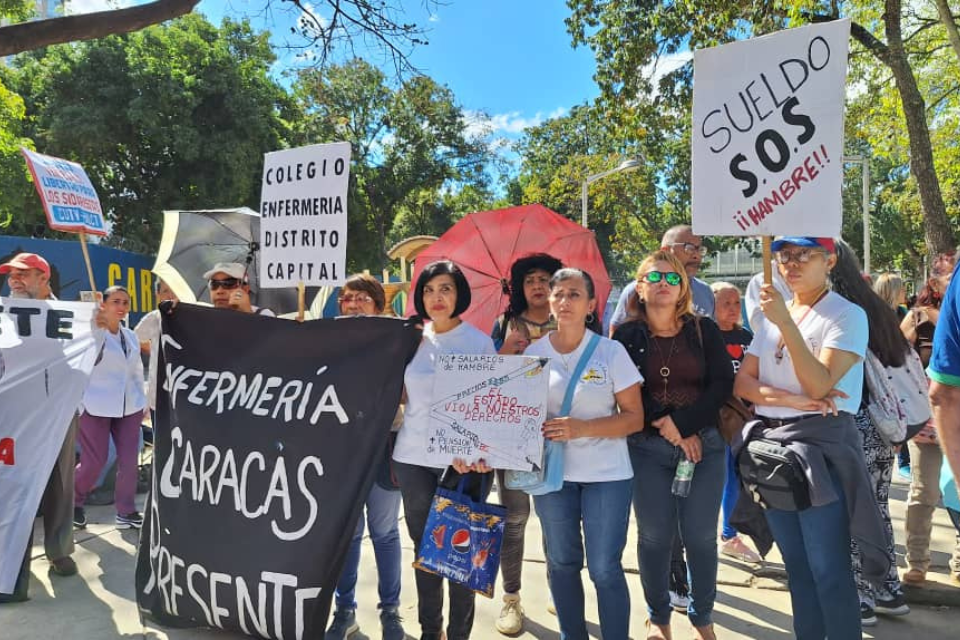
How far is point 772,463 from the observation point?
2557mm

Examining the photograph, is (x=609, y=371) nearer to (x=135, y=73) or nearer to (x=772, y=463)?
(x=772, y=463)

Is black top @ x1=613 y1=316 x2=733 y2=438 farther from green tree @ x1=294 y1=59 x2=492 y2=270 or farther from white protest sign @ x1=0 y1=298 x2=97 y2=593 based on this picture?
green tree @ x1=294 y1=59 x2=492 y2=270

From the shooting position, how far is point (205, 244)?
746cm

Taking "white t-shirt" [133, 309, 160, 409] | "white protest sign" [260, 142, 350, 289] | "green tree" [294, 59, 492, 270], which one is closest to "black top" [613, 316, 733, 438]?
"white protest sign" [260, 142, 350, 289]

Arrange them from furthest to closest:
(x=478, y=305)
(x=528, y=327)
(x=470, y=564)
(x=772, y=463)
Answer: (x=478, y=305)
(x=528, y=327)
(x=470, y=564)
(x=772, y=463)

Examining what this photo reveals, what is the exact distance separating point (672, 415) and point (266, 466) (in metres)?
1.87

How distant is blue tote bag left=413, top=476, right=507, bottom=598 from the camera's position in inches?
110

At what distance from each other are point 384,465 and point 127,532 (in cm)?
293

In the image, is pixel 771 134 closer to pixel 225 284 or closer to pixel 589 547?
pixel 589 547

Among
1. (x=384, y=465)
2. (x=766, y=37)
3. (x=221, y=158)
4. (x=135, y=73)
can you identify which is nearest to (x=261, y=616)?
(x=384, y=465)

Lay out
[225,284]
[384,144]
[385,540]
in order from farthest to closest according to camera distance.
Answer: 1. [384,144]
2. [225,284]
3. [385,540]

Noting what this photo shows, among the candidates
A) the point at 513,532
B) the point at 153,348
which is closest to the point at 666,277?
the point at 513,532

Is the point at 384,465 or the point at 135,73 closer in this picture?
the point at 384,465

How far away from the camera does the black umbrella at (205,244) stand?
7.22 m
